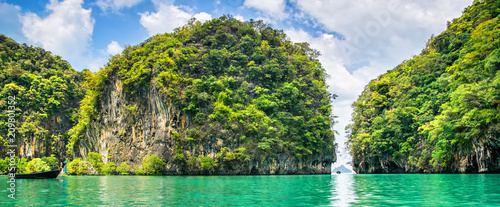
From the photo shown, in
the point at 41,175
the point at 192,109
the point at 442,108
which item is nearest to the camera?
the point at 41,175

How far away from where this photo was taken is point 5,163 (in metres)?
43.4

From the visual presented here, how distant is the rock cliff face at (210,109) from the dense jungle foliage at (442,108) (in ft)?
21.1

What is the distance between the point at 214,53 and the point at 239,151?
13.4 meters

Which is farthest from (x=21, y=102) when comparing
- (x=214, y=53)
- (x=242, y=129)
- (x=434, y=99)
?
(x=434, y=99)

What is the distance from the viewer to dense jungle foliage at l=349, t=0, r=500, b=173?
82.9 feet

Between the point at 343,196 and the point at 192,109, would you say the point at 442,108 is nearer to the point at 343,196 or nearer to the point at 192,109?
the point at 192,109

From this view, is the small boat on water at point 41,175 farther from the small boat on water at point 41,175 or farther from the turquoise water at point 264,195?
the turquoise water at point 264,195

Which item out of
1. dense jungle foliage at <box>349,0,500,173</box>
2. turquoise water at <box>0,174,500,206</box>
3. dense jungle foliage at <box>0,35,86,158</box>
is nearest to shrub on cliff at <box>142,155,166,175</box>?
dense jungle foliage at <box>0,35,86,158</box>

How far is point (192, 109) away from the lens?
38062 mm

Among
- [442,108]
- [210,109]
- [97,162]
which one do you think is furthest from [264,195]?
[97,162]

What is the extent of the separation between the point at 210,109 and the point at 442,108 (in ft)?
75.5

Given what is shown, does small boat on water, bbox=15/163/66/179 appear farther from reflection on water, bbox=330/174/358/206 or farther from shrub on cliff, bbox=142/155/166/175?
reflection on water, bbox=330/174/358/206

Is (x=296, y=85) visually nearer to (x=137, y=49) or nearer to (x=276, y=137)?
(x=276, y=137)

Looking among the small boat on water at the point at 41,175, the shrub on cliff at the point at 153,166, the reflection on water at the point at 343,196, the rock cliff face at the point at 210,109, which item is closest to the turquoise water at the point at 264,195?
the reflection on water at the point at 343,196
